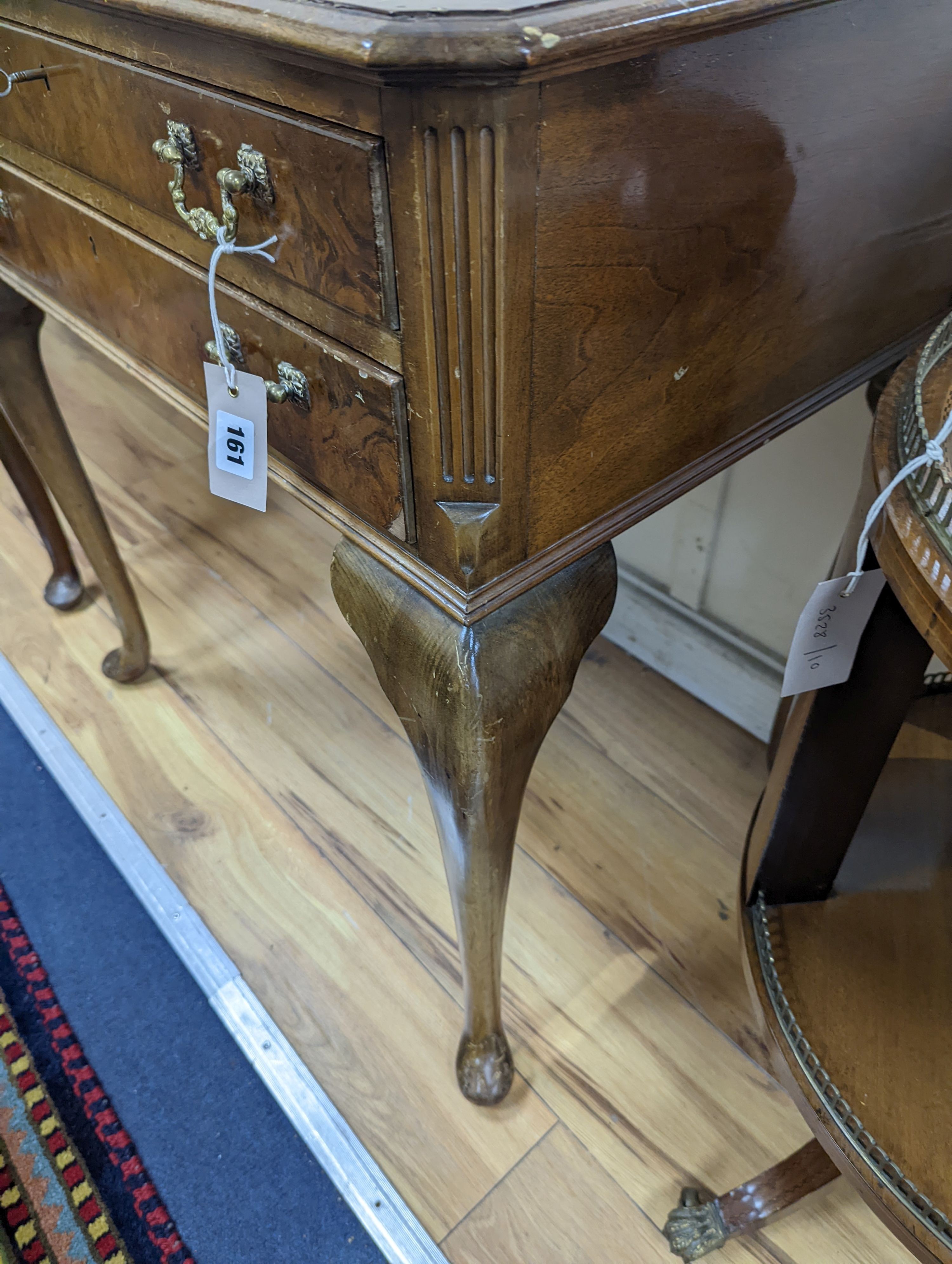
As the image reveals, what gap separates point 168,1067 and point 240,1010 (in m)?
0.08

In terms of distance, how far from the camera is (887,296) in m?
0.56

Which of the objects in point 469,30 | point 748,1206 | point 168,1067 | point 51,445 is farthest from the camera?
point 51,445

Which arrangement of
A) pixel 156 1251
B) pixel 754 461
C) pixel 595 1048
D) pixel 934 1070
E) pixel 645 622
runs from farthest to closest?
1. pixel 645 622
2. pixel 754 461
3. pixel 595 1048
4. pixel 156 1251
5. pixel 934 1070

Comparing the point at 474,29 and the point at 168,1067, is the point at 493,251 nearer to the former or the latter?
the point at 474,29

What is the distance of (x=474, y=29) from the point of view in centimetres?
28

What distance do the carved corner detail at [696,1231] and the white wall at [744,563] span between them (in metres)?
0.52

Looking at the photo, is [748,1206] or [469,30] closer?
[469,30]

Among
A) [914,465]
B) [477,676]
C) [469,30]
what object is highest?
[469,30]

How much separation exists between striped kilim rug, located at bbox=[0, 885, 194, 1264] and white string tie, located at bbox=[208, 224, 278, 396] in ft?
2.17

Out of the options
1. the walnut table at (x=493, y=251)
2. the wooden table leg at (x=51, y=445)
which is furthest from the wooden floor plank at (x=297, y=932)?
the walnut table at (x=493, y=251)

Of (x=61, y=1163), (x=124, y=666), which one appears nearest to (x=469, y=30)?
(x=61, y=1163)

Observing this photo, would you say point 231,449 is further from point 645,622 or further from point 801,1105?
point 645,622

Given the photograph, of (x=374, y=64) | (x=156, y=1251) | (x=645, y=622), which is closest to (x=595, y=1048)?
(x=156, y=1251)

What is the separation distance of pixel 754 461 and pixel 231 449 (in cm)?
60
